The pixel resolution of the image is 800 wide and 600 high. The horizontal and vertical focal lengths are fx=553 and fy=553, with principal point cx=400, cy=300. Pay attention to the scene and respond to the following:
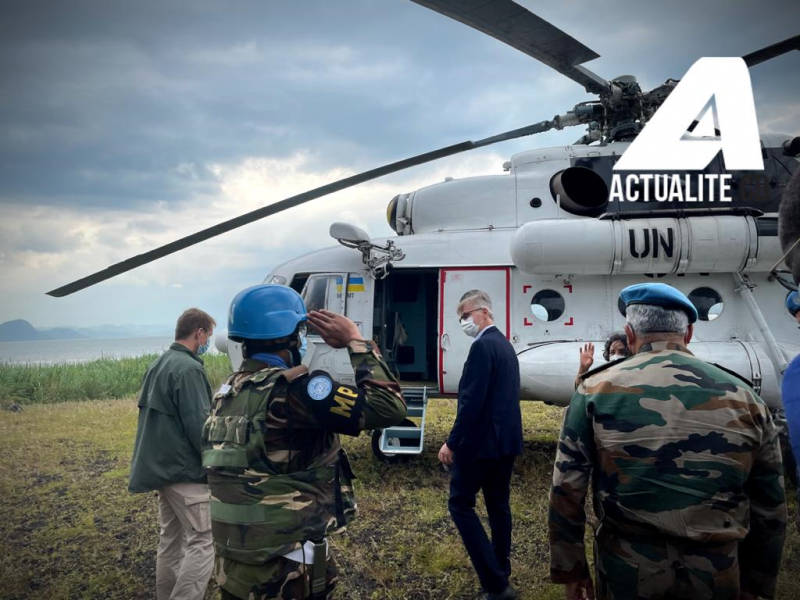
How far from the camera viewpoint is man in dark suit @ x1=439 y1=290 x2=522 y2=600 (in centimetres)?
342

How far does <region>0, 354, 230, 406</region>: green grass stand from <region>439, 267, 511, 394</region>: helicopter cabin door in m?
9.41

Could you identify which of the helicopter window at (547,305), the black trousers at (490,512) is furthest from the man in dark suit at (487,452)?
the helicopter window at (547,305)

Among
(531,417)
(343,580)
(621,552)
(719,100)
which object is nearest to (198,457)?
(343,580)

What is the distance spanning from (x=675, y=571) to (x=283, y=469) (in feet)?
4.45

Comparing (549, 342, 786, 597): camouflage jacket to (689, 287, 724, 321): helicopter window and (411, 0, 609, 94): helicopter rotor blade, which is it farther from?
(689, 287, 724, 321): helicopter window

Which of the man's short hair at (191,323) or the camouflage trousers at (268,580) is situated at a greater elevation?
the man's short hair at (191,323)

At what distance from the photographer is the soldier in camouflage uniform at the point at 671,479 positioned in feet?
5.83

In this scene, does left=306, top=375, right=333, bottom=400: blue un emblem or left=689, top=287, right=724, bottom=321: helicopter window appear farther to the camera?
left=689, top=287, right=724, bottom=321: helicopter window

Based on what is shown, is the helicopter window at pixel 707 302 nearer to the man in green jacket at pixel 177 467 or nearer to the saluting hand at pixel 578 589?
the saluting hand at pixel 578 589

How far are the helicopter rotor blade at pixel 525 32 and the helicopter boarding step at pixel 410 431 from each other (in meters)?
3.69

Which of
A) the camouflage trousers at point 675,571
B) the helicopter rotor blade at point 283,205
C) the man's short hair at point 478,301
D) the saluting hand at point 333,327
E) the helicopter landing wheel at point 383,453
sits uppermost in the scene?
the helicopter rotor blade at point 283,205

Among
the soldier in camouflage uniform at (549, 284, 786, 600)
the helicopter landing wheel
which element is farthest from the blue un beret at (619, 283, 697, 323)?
the helicopter landing wheel

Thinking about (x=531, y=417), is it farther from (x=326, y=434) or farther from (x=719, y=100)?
(x=326, y=434)

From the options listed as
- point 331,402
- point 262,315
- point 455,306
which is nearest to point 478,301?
point 262,315
